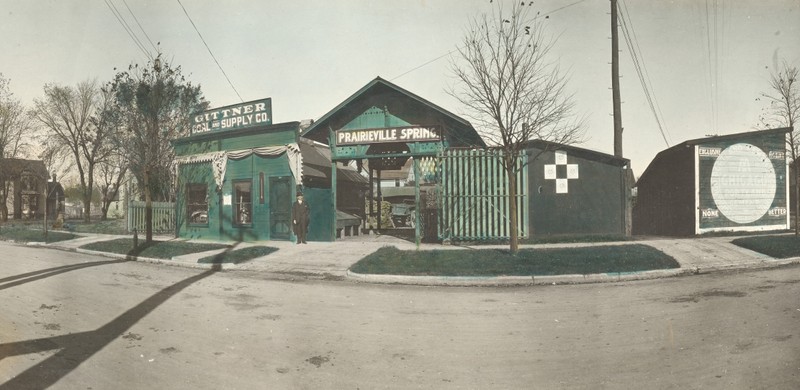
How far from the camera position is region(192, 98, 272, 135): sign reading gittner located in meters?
18.2

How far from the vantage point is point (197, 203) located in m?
20.0

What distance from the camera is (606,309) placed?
7086 millimetres

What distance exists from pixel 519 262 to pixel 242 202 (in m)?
11.8

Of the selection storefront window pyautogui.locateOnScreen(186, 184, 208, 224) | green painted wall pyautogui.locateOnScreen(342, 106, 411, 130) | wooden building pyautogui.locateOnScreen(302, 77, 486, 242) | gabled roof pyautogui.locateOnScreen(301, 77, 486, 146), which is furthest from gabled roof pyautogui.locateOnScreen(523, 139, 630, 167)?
storefront window pyautogui.locateOnScreen(186, 184, 208, 224)

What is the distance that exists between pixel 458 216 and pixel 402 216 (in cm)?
1304

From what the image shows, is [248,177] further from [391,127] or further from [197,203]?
[391,127]

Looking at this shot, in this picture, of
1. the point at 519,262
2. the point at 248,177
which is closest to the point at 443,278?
the point at 519,262

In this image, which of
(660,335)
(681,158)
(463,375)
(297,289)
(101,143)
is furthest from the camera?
(101,143)

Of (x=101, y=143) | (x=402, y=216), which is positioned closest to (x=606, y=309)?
(x=402, y=216)

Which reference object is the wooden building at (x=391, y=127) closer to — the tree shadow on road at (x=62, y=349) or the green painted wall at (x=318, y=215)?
the green painted wall at (x=318, y=215)

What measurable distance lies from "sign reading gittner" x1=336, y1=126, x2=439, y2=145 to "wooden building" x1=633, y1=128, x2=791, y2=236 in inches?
369

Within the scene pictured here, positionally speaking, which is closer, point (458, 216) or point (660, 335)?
point (660, 335)

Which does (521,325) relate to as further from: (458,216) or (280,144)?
(280,144)

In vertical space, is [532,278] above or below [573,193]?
below
